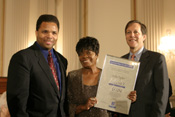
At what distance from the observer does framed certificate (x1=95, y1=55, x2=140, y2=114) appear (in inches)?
88.0

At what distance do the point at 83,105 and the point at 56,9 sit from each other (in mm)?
4724

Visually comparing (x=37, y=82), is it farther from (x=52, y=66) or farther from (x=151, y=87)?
(x=151, y=87)

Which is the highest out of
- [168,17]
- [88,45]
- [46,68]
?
[168,17]

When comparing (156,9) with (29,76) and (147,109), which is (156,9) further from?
(29,76)

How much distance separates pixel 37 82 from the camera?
6.51ft

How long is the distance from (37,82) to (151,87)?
3.72 ft

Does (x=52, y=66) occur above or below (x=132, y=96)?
above

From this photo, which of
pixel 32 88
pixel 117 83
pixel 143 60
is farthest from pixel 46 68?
pixel 143 60

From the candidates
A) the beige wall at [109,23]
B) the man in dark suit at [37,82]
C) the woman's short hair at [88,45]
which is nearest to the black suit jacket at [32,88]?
the man in dark suit at [37,82]

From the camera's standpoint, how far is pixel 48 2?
624 centimetres

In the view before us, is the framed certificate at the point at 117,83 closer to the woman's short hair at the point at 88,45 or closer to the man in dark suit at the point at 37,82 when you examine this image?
the woman's short hair at the point at 88,45

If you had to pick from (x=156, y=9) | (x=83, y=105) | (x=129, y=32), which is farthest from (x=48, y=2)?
(x=83, y=105)

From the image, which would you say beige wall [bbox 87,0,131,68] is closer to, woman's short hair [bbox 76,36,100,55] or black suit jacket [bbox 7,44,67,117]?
woman's short hair [bbox 76,36,100,55]

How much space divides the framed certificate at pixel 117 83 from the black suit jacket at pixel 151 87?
12cm
